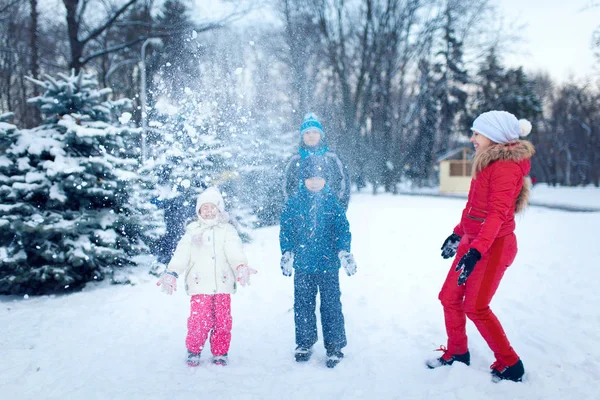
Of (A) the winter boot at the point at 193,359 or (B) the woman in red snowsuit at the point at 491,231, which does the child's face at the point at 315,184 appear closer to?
(B) the woman in red snowsuit at the point at 491,231

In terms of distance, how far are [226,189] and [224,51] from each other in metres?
6.77

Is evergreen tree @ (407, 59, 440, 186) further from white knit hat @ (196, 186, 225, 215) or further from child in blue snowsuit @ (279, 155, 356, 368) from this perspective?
white knit hat @ (196, 186, 225, 215)

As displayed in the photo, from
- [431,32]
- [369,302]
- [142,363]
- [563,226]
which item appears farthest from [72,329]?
[431,32]

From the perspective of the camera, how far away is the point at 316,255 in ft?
11.4

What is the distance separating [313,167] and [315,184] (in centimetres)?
20

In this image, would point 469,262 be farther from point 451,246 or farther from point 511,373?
point 511,373

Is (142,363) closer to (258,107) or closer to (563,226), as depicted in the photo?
(563,226)

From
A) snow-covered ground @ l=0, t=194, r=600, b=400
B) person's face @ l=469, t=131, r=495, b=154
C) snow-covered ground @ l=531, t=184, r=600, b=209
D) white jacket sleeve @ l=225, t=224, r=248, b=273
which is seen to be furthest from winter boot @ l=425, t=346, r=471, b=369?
snow-covered ground @ l=531, t=184, r=600, b=209

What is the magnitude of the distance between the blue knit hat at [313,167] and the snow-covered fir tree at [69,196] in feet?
11.0

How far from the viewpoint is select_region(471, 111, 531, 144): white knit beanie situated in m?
3.03

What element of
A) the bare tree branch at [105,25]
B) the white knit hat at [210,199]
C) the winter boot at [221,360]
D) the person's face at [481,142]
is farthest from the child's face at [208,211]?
the bare tree branch at [105,25]

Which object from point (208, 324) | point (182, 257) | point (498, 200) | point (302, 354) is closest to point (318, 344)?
point (302, 354)

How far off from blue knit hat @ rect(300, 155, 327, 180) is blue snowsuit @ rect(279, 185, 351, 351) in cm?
16

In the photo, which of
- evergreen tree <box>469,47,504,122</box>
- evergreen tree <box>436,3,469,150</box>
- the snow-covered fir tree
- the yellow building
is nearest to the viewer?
the snow-covered fir tree
